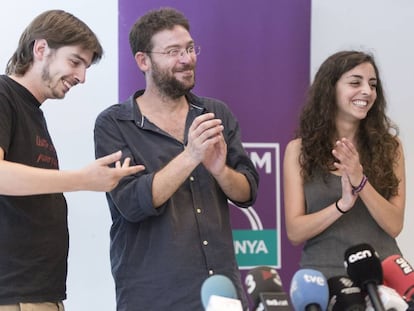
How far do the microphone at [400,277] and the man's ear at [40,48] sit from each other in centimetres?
124

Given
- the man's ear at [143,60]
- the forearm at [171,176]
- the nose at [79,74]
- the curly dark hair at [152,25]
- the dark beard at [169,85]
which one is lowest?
the forearm at [171,176]

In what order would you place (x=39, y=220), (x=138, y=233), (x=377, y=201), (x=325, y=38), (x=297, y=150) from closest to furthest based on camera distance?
(x=39, y=220) < (x=138, y=233) < (x=377, y=201) < (x=297, y=150) < (x=325, y=38)

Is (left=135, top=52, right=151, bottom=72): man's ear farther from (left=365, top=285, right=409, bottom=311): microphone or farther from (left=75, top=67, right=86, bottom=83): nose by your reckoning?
(left=365, top=285, right=409, bottom=311): microphone

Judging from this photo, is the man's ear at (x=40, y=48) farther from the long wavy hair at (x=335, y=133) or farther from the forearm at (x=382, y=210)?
the forearm at (x=382, y=210)

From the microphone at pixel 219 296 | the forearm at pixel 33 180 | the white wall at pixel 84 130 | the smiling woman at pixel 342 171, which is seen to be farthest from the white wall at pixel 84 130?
the microphone at pixel 219 296

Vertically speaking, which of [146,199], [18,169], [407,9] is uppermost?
[407,9]

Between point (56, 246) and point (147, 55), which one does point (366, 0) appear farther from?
point (56, 246)

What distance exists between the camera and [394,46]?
373 cm

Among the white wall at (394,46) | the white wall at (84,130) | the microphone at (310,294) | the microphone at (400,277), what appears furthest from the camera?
the white wall at (394,46)

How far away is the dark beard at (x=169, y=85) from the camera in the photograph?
2311mm

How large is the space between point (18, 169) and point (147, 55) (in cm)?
80

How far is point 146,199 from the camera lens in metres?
2.07

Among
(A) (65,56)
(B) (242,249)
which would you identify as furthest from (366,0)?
(A) (65,56)

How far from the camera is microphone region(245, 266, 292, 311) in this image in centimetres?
139
